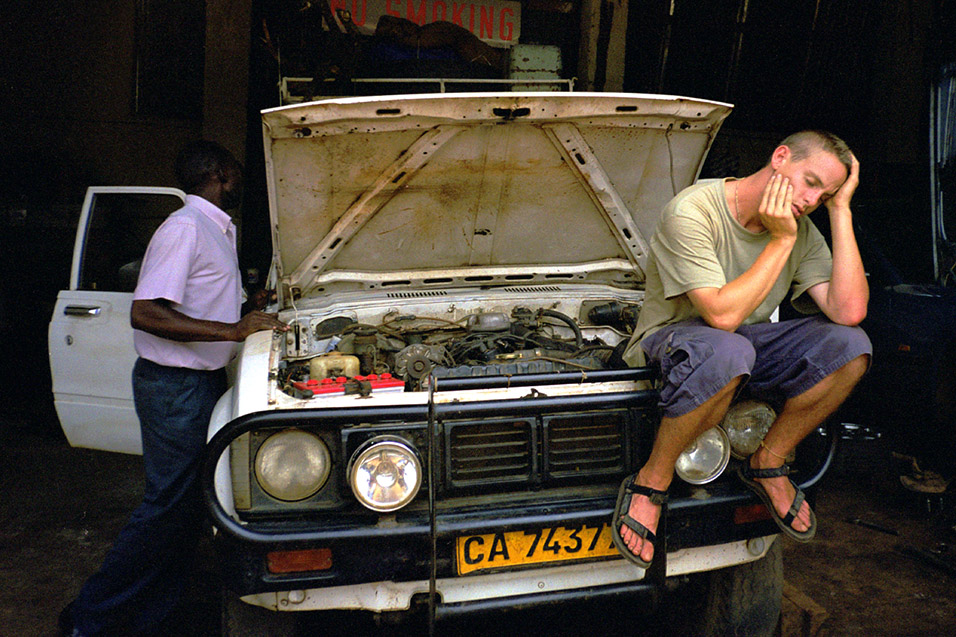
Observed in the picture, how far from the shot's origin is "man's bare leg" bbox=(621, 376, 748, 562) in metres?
2.05

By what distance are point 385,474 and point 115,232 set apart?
267 centimetres

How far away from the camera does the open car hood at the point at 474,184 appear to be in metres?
2.66

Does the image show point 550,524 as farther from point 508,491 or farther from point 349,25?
point 349,25

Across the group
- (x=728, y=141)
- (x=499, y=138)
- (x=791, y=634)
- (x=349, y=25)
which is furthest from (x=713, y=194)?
(x=728, y=141)

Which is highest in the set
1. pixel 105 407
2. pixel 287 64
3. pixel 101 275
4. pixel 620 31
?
pixel 620 31

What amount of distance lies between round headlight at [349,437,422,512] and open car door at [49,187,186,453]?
2.02 meters

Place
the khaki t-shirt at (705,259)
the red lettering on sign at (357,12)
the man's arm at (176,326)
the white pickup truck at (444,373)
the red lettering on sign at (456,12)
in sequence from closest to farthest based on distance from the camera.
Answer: the white pickup truck at (444,373), the khaki t-shirt at (705,259), the man's arm at (176,326), the red lettering on sign at (357,12), the red lettering on sign at (456,12)

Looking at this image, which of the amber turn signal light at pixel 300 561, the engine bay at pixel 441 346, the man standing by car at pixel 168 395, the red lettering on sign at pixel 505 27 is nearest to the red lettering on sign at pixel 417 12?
the red lettering on sign at pixel 505 27

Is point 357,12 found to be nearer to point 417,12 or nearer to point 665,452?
point 417,12

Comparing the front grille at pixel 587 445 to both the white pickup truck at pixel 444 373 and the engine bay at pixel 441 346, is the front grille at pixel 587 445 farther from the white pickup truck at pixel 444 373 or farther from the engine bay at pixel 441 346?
the engine bay at pixel 441 346

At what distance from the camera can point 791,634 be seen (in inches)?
109

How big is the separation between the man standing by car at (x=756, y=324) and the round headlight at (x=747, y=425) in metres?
0.06

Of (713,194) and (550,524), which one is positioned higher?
(713,194)

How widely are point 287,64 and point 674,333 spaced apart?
11.5 ft
